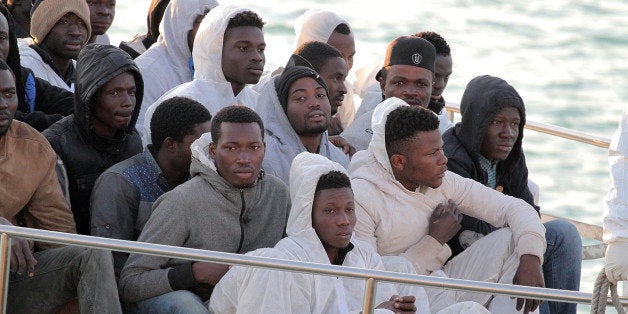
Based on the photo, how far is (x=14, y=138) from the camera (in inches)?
213

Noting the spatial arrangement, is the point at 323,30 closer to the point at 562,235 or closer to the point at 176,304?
the point at 562,235

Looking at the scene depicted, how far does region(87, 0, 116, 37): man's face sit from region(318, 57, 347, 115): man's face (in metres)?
1.55

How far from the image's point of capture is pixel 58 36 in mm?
7008

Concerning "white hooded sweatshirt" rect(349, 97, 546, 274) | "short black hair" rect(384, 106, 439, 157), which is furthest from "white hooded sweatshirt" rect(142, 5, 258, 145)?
"short black hair" rect(384, 106, 439, 157)

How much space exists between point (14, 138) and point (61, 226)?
1.26 feet

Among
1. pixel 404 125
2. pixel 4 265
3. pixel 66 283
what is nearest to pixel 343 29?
pixel 404 125

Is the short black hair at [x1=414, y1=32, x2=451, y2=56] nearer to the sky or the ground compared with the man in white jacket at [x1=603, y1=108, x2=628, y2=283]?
nearer to the sky

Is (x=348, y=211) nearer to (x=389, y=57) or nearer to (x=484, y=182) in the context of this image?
(x=484, y=182)

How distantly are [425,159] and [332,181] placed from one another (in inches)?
23.9

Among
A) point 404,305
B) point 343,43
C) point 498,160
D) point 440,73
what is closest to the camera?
point 404,305

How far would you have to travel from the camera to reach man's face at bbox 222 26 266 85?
265 inches

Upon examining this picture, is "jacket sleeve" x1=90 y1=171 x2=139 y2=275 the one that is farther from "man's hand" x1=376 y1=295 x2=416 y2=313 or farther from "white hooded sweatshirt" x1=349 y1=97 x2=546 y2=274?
"man's hand" x1=376 y1=295 x2=416 y2=313

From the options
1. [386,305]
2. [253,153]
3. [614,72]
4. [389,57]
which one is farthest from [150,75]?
[614,72]

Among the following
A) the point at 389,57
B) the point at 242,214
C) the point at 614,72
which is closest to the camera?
the point at 242,214
